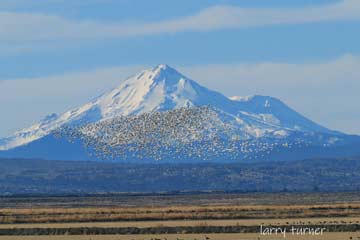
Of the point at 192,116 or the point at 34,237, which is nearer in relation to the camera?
the point at 34,237

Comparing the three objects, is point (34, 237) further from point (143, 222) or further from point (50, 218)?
point (50, 218)

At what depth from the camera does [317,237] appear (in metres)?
52.4

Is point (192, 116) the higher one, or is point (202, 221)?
point (192, 116)

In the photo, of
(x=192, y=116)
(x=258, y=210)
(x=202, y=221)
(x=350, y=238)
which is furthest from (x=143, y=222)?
(x=192, y=116)

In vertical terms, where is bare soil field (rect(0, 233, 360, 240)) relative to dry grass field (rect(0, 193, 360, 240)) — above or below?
below

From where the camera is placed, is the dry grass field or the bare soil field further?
the dry grass field

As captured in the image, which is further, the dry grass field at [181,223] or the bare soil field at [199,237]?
the dry grass field at [181,223]

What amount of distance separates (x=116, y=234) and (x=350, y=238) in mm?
13009

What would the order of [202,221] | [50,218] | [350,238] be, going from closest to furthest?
[350,238], [202,221], [50,218]

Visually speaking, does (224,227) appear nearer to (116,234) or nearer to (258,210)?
(116,234)

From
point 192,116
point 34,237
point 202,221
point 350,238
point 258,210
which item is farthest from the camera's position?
point 192,116

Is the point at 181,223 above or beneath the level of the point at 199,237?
above

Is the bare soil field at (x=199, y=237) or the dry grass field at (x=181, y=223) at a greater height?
the dry grass field at (x=181, y=223)

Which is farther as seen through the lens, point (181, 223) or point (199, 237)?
point (181, 223)
